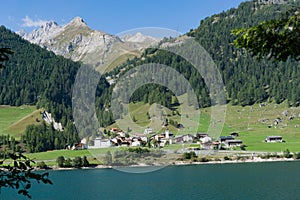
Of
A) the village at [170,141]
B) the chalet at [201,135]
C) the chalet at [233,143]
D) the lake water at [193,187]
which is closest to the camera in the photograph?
the lake water at [193,187]

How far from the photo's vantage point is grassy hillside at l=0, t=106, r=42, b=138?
138 metres

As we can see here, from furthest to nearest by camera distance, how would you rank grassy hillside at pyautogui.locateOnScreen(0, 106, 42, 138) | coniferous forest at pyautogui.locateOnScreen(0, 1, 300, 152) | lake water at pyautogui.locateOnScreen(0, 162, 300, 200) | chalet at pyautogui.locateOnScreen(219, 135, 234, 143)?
coniferous forest at pyautogui.locateOnScreen(0, 1, 300, 152)
grassy hillside at pyautogui.locateOnScreen(0, 106, 42, 138)
chalet at pyautogui.locateOnScreen(219, 135, 234, 143)
lake water at pyautogui.locateOnScreen(0, 162, 300, 200)

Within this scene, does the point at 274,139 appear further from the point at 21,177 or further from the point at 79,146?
the point at 21,177

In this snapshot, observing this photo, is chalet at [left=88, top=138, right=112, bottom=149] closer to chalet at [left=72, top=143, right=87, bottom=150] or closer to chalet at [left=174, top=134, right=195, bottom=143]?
chalet at [left=72, top=143, right=87, bottom=150]

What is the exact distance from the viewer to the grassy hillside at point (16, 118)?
138 meters

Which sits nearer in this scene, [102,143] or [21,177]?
Result: [21,177]

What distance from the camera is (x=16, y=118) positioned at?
153625mm

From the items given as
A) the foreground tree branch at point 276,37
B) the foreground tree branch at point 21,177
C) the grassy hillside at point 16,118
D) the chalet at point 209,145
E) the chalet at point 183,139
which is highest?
the grassy hillside at point 16,118

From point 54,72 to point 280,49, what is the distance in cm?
19872

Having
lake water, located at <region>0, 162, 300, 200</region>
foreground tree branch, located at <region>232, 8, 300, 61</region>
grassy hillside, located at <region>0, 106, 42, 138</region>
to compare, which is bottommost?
lake water, located at <region>0, 162, 300, 200</region>

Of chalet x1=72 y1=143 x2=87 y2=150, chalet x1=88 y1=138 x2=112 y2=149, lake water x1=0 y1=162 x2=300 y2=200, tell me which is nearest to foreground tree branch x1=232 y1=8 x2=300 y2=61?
lake water x1=0 y1=162 x2=300 y2=200

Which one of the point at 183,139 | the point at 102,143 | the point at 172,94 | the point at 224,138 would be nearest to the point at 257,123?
the point at 224,138

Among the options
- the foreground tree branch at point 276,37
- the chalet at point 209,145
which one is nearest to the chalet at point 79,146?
the chalet at point 209,145

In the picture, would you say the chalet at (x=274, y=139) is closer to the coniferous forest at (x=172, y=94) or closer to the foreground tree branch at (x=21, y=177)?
the coniferous forest at (x=172, y=94)
